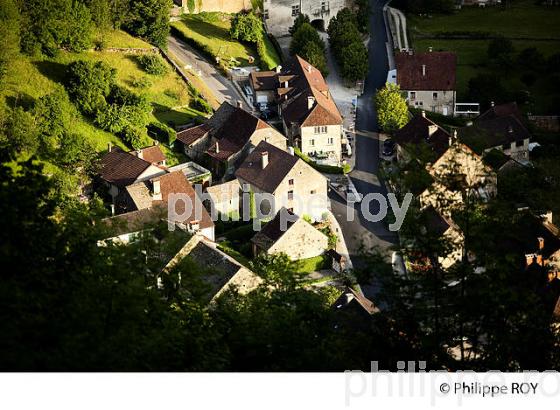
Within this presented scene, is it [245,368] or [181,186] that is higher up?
[245,368]

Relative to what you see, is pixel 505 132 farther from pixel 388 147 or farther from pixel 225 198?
pixel 225 198

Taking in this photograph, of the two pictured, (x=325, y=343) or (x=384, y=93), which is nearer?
(x=325, y=343)

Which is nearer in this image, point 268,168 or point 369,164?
point 268,168

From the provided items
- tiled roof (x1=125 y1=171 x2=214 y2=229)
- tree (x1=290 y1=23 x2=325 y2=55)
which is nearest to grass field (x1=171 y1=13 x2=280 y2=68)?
tree (x1=290 y1=23 x2=325 y2=55)

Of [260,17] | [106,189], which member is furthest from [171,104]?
[260,17]

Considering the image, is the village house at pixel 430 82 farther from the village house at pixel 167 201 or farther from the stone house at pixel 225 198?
the village house at pixel 167 201

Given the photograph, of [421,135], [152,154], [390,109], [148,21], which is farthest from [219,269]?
[148,21]

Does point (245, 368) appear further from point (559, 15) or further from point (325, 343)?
point (559, 15)
